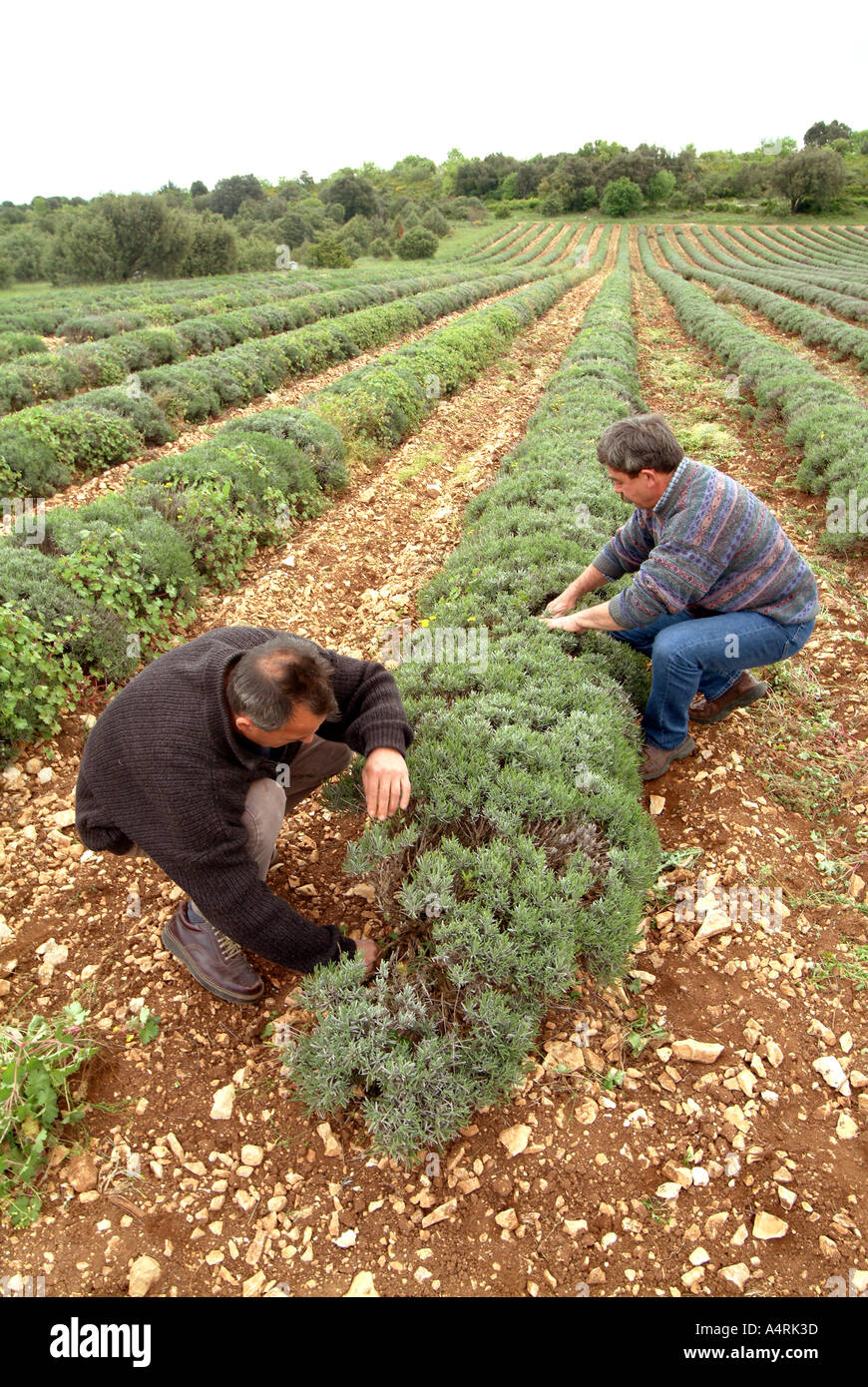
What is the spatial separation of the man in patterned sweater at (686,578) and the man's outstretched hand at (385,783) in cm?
175

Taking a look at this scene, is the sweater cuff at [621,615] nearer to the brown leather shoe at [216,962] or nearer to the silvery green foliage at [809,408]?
the brown leather shoe at [216,962]

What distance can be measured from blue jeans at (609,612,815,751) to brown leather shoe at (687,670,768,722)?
0.45 m

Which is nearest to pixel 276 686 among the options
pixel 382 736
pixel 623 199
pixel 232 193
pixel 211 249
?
pixel 382 736

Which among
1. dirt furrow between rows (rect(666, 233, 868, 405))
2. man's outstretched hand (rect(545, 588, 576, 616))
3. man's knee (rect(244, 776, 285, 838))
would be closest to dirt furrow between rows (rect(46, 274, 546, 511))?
man's outstretched hand (rect(545, 588, 576, 616))

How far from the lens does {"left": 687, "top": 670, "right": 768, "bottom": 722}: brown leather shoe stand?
4754mm

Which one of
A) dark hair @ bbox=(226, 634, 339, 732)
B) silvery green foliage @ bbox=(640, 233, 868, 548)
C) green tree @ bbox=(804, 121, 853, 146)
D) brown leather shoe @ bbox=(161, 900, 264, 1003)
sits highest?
green tree @ bbox=(804, 121, 853, 146)

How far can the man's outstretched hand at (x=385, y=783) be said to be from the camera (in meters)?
3.09

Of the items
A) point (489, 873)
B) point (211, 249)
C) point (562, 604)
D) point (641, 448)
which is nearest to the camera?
point (489, 873)

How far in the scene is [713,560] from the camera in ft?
12.5

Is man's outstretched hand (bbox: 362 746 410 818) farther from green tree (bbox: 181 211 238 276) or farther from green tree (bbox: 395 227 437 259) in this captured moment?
green tree (bbox: 395 227 437 259)

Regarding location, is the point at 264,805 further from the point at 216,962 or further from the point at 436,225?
the point at 436,225

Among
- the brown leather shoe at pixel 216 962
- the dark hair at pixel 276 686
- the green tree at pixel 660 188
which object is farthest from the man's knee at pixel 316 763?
the green tree at pixel 660 188

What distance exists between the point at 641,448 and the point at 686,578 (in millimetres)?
762
